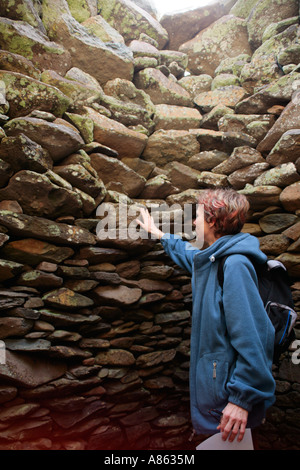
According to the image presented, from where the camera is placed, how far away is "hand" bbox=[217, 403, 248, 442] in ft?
5.79

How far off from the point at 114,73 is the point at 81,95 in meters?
1.64

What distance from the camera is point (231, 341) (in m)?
1.91

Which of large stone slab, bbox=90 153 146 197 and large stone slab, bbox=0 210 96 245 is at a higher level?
large stone slab, bbox=90 153 146 197

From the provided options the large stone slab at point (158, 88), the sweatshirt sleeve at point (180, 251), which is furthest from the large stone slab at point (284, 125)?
the sweatshirt sleeve at point (180, 251)

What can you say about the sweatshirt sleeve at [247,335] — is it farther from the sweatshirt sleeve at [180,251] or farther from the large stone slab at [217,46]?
the large stone slab at [217,46]

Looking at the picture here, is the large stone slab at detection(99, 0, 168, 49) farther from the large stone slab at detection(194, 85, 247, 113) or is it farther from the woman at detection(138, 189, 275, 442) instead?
the woman at detection(138, 189, 275, 442)

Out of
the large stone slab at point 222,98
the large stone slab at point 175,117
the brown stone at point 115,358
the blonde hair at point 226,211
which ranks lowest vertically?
the brown stone at point 115,358

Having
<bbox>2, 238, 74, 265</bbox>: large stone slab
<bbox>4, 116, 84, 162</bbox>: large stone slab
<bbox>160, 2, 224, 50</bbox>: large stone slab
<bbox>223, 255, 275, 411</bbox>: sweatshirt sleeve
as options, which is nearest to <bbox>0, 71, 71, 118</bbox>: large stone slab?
<bbox>4, 116, 84, 162</bbox>: large stone slab

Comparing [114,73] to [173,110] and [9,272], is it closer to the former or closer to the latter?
[173,110]

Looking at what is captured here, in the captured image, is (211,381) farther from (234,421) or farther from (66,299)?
(66,299)

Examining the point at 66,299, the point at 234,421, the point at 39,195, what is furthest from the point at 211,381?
the point at 39,195

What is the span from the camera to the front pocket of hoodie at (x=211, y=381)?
6.30ft

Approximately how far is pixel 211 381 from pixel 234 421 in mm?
271

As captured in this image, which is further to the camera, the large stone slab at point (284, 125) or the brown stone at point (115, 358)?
the large stone slab at point (284, 125)
